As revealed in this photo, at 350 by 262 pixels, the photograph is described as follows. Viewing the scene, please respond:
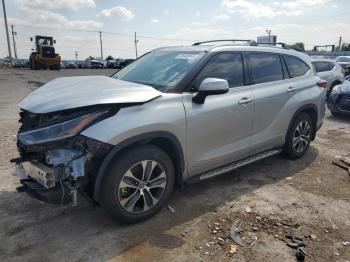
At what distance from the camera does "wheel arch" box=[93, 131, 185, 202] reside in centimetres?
308

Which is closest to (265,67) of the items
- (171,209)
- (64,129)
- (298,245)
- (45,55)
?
(171,209)

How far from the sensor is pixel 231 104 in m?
4.06

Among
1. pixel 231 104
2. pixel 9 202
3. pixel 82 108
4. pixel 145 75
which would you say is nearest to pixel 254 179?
pixel 231 104

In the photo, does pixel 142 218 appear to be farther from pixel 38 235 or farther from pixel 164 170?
pixel 38 235

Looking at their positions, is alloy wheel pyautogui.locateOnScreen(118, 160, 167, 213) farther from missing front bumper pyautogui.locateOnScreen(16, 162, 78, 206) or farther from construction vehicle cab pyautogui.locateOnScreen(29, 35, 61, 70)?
construction vehicle cab pyautogui.locateOnScreen(29, 35, 61, 70)

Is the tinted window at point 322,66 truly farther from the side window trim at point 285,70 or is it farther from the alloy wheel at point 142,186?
the alloy wheel at point 142,186

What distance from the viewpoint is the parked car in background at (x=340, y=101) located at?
9.13 metres

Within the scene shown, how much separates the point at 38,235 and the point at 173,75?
7.11 ft

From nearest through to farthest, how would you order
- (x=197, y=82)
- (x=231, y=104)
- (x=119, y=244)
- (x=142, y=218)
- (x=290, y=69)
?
(x=119, y=244) < (x=142, y=218) < (x=197, y=82) < (x=231, y=104) < (x=290, y=69)

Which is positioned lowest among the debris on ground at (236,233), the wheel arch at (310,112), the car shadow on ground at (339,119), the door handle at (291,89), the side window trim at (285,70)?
the car shadow on ground at (339,119)

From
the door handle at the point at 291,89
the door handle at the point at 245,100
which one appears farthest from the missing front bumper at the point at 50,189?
the door handle at the point at 291,89

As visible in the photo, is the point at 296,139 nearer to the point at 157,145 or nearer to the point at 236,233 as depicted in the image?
the point at 236,233

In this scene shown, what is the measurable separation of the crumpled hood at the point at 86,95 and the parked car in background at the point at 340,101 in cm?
733

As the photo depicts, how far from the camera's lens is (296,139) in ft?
17.5
